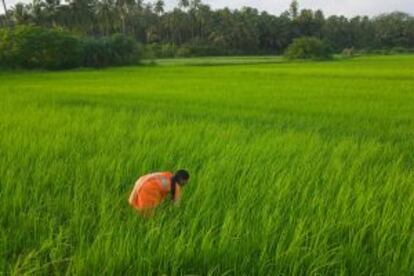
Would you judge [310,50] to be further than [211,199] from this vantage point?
Yes

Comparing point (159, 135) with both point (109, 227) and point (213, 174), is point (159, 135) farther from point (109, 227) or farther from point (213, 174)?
point (109, 227)

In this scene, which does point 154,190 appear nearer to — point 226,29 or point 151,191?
point 151,191

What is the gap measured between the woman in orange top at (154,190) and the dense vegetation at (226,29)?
153 ft

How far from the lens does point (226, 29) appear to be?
56250 mm

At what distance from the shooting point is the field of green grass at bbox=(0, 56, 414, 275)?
2.42 meters

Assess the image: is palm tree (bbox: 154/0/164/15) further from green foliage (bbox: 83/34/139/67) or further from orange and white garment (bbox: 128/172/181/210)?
orange and white garment (bbox: 128/172/181/210)

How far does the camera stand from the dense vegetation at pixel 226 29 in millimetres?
51188

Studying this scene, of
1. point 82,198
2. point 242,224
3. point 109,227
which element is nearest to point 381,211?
point 242,224

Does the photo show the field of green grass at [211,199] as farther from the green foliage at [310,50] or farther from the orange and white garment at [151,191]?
the green foliage at [310,50]

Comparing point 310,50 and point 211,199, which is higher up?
point 211,199

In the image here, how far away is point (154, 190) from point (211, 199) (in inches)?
17.5

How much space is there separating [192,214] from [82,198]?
2.60 ft

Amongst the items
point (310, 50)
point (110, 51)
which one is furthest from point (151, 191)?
point (310, 50)

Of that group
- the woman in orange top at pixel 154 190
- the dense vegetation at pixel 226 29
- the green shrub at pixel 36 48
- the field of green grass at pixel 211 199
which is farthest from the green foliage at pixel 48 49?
the woman in orange top at pixel 154 190
